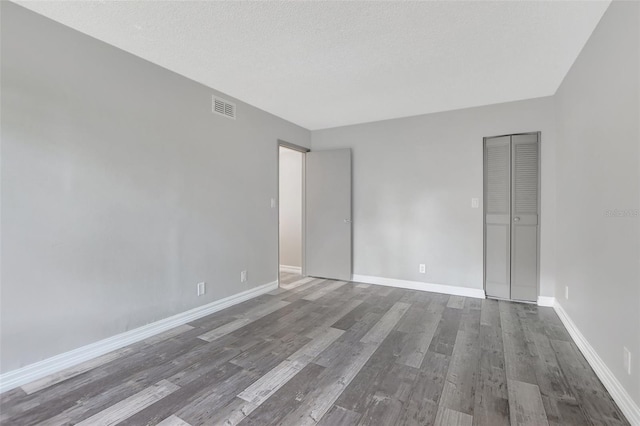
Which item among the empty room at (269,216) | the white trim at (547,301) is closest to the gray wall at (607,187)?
the empty room at (269,216)

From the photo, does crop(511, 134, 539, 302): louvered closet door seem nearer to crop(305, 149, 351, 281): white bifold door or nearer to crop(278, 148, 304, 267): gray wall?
crop(305, 149, 351, 281): white bifold door

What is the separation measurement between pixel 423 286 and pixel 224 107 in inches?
135

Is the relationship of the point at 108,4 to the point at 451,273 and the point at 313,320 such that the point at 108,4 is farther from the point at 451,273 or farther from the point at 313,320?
the point at 451,273

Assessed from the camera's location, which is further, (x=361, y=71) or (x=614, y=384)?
(x=361, y=71)

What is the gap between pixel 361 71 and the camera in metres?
2.73

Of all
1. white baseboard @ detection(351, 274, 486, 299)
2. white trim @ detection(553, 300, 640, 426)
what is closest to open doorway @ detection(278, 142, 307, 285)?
white baseboard @ detection(351, 274, 486, 299)

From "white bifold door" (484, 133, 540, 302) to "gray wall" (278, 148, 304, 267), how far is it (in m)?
2.97

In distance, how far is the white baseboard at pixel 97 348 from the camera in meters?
1.87

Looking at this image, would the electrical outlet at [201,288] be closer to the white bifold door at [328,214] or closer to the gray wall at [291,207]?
the white bifold door at [328,214]

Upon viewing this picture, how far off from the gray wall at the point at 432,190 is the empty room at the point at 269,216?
0.03 metres

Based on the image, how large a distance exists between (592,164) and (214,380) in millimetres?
3095

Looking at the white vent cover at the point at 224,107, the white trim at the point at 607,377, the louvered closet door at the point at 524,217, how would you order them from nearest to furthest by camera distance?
1. the white trim at the point at 607,377
2. the white vent cover at the point at 224,107
3. the louvered closet door at the point at 524,217

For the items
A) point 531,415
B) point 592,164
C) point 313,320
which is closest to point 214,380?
point 313,320

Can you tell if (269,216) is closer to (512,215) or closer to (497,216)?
(497,216)
